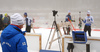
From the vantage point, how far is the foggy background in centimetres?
1021

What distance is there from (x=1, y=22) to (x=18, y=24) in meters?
6.69

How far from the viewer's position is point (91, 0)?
33.5 ft

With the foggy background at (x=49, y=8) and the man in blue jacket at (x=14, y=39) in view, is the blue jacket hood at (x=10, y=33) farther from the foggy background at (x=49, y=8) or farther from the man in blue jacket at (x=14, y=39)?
the foggy background at (x=49, y=8)

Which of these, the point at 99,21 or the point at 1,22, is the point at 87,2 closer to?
the point at 99,21

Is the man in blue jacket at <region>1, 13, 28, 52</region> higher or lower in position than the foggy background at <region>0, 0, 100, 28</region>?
lower

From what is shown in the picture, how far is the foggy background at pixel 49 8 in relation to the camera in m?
10.2

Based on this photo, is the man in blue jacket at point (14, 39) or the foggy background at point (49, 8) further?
the foggy background at point (49, 8)

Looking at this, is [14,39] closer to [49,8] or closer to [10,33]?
[10,33]

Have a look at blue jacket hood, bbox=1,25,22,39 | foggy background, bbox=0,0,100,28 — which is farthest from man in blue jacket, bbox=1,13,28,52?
foggy background, bbox=0,0,100,28

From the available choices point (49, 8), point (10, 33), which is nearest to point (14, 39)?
point (10, 33)

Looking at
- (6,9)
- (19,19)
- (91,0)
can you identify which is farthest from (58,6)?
(19,19)

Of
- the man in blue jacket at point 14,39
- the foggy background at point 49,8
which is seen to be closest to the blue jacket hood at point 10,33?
the man in blue jacket at point 14,39

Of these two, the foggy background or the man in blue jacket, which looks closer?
the man in blue jacket

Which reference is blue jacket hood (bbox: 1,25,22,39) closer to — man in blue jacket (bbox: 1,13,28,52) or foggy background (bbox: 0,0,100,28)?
man in blue jacket (bbox: 1,13,28,52)
